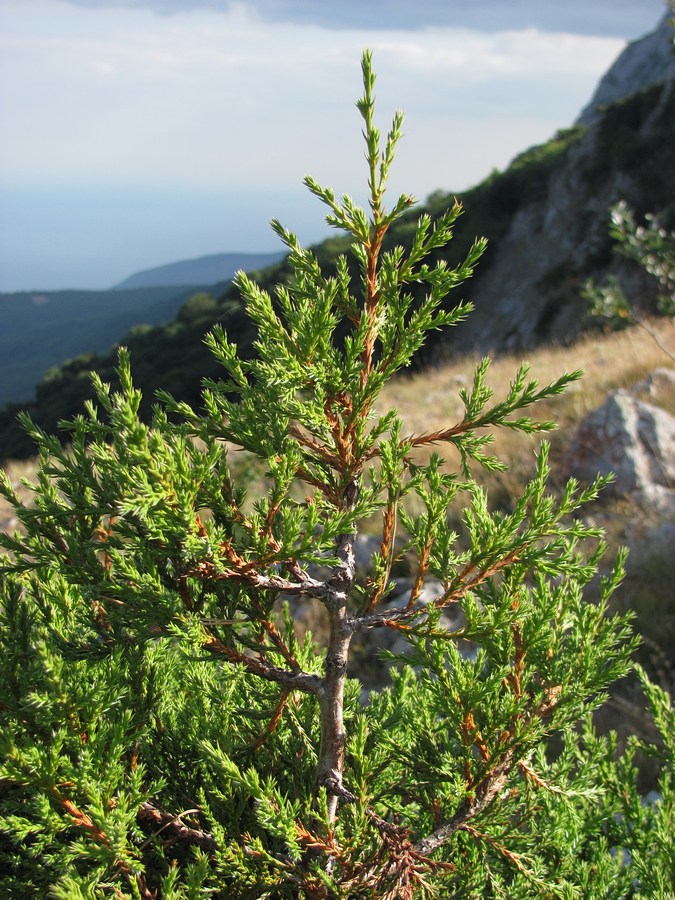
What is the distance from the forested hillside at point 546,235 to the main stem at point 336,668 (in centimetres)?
1718

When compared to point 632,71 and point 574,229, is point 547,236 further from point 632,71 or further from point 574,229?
point 632,71

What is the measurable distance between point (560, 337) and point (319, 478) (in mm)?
19385

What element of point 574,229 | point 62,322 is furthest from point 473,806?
point 62,322

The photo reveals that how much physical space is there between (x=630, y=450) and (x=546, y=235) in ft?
68.3

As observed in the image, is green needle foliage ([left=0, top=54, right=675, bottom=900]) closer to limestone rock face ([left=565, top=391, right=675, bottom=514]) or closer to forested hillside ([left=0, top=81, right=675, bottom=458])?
limestone rock face ([left=565, top=391, right=675, bottom=514])

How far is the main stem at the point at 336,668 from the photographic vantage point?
1.43 m

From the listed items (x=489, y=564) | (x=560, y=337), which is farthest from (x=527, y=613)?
(x=560, y=337)

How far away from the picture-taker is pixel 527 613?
1435 millimetres

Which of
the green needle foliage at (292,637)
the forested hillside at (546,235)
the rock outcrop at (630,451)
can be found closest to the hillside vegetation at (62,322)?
the forested hillside at (546,235)

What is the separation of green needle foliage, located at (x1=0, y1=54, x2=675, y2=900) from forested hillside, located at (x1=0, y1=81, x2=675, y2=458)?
1698 centimetres

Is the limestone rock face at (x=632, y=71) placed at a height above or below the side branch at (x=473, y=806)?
above

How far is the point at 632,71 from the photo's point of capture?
4859cm

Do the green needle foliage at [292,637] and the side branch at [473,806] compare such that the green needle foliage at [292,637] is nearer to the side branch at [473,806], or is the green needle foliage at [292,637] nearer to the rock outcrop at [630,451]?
the side branch at [473,806]

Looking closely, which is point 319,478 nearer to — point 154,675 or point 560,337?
point 154,675
